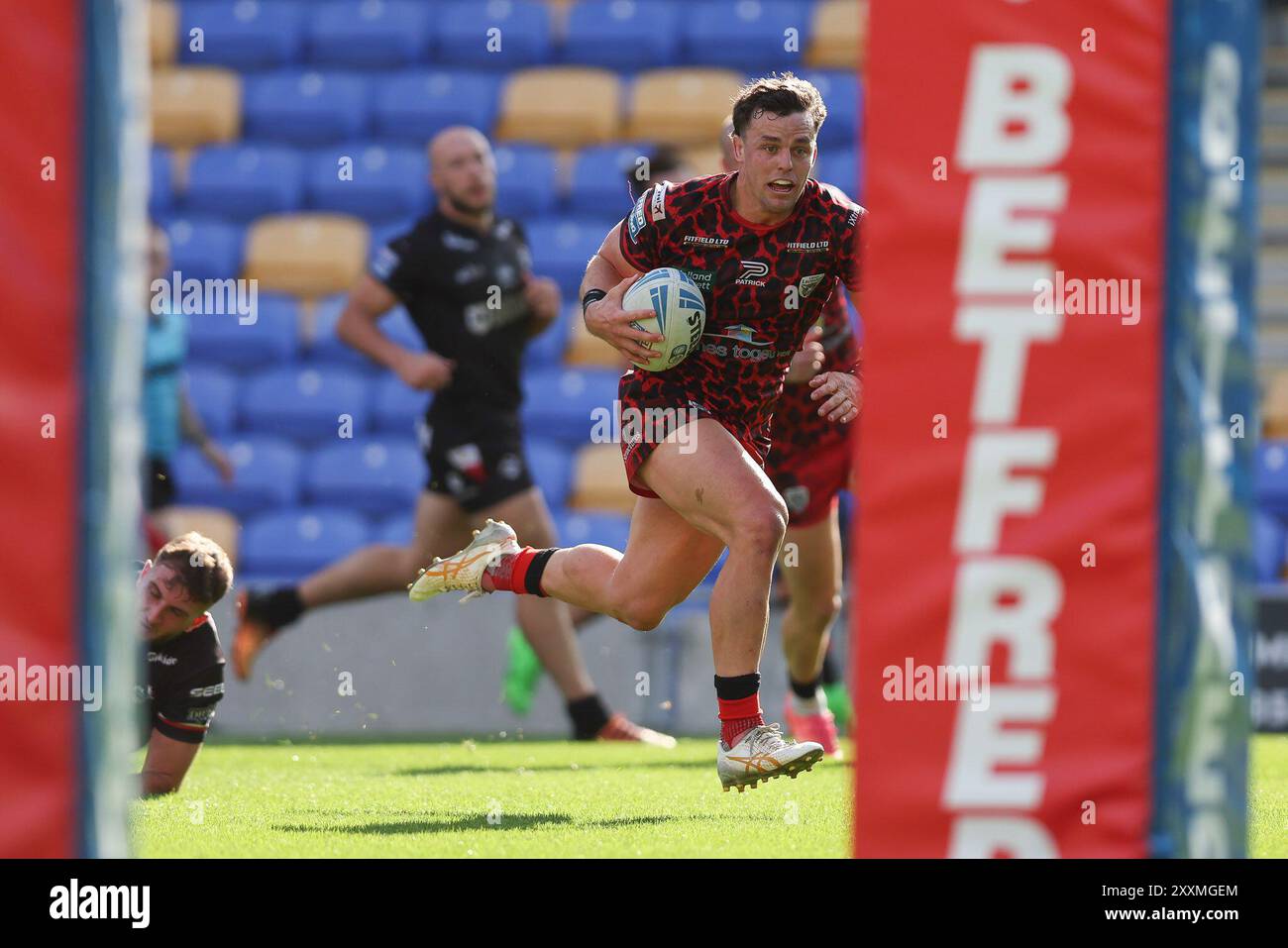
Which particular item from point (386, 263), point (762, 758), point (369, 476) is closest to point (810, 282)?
point (762, 758)

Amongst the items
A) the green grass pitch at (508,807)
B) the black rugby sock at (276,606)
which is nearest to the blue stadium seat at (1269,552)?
the green grass pitch at (508,807)

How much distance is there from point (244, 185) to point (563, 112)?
2225mm

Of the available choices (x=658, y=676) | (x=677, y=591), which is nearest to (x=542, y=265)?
(x=658, y=676)

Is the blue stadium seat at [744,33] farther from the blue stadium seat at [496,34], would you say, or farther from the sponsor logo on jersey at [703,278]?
the sponsor logo on jersey at [703,278]

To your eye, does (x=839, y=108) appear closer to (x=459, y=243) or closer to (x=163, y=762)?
(x=459, y=243)

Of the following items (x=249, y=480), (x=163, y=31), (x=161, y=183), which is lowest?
(x=249, y=480)

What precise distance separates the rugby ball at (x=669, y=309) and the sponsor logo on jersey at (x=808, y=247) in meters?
0.31

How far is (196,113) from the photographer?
44.0 ft

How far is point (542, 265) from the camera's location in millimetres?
12109

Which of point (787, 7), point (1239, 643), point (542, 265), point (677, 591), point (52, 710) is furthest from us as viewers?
point (787, 7)

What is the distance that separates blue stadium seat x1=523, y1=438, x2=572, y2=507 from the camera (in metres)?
11.2

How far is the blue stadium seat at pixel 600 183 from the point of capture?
12508mm
